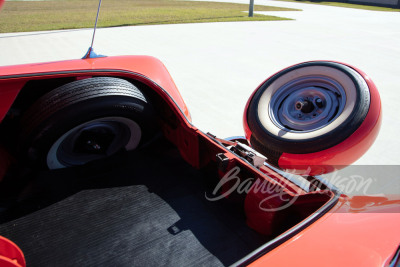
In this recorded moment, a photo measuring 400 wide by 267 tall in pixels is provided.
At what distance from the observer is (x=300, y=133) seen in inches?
72.9

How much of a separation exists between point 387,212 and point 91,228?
139cm

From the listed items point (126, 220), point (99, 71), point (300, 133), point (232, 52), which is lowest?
point (126, 220)

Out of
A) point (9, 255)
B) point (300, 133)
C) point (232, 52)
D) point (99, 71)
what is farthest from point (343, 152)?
point (232, 52)

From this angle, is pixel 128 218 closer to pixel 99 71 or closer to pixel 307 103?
pixel 99 71

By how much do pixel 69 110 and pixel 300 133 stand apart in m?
1.35

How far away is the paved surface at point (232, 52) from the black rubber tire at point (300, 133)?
46.6 inches

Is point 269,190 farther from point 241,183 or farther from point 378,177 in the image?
point 378,177

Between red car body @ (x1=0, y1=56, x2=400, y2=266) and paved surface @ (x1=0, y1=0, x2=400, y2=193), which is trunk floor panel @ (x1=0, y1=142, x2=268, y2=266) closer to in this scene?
red car body @ (x1=0, y1=56, x2=400, y2=266)

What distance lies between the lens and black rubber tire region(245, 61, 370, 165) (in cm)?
167

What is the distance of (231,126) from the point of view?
3.44m

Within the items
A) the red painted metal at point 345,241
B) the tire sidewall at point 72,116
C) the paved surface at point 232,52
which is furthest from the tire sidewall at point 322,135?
the paved surface at point 232,52

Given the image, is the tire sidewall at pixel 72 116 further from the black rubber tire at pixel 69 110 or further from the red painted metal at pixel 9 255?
the red painted metal at pixel 9 255

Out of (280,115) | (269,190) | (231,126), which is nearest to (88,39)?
(231,126)

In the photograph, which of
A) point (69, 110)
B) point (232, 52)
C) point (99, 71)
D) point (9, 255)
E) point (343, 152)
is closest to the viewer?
point (9, 255)
